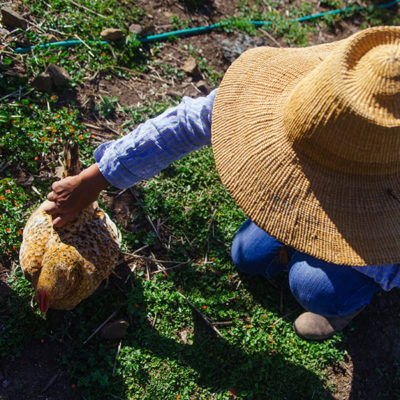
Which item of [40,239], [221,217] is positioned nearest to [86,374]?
[40,239]

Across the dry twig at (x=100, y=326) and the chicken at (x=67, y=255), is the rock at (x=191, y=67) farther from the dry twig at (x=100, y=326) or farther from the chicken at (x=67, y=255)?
the dry twig at (x=100, y=326)

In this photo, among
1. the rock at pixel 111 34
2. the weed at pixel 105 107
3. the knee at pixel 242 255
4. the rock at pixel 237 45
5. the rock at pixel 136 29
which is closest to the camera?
the knee at pixel 242 255

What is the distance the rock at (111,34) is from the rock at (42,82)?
0.72 meters

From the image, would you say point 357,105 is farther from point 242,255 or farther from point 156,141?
point 242,255

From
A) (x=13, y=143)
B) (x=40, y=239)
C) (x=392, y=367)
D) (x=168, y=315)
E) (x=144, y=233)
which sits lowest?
(x=392, y=367)

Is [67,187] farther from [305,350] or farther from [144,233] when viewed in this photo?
[305,350]

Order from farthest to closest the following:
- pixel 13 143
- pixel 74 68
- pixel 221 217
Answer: pixel 74 68 < pixel 221 217 < pixel 13 143

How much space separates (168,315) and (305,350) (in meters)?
0.99

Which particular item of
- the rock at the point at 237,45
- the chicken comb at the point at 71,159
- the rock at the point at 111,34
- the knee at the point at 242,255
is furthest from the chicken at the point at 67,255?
the rock at the point at 237,45

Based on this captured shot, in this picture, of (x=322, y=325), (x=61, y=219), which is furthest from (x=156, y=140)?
(x=322, y=325)

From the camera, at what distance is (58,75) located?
10.2ft

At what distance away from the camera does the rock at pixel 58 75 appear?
10.1 ft

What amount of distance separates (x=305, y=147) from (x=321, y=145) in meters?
0.07

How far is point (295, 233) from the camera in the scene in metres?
1.48
